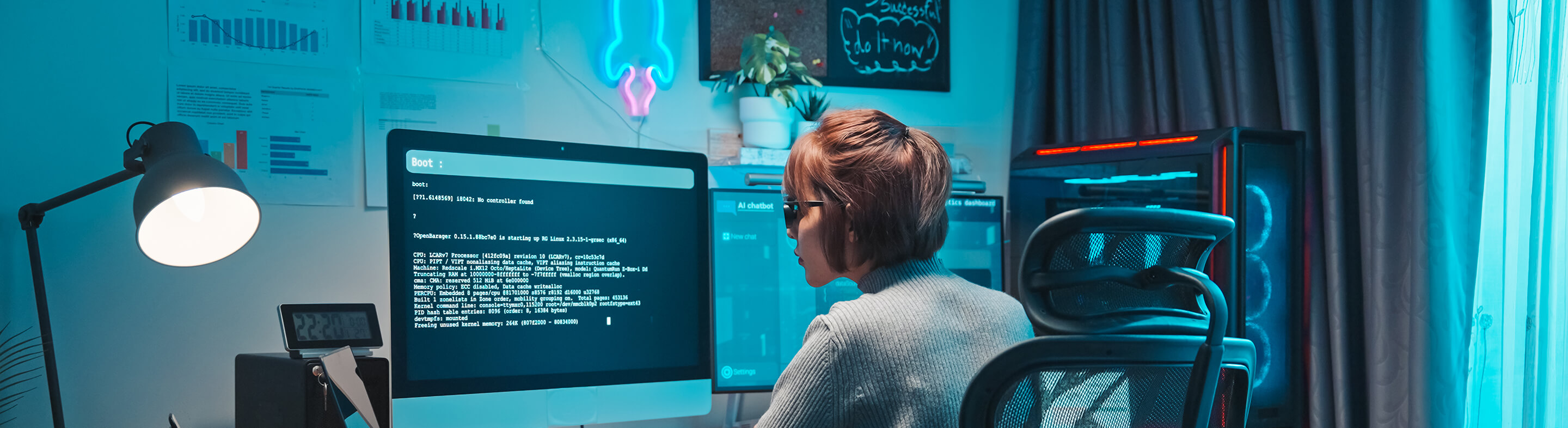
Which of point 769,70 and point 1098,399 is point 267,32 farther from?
point 1098,399

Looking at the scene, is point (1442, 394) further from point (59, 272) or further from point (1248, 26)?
point (59, 272)

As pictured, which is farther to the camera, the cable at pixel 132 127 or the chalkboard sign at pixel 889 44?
the chalkboard sign at pixel 889 44

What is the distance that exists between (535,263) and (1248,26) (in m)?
1.46

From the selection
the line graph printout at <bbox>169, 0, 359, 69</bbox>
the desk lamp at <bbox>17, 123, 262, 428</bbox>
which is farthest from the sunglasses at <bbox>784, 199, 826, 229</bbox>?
the line graph printout at <bbox>169, 0, 359, 69</bbox>

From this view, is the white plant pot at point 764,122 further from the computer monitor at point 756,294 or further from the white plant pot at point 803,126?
the computer monitor at point 756,294

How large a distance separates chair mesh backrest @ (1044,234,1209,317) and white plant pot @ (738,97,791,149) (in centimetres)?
123

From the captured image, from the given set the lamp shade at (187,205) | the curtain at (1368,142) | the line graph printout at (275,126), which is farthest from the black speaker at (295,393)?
the curtain at (1368,142)

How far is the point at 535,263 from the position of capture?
4.39ft

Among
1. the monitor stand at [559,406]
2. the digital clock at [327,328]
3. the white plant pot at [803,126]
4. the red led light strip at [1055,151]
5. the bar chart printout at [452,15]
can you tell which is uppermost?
the bar chart printout at [452,15]

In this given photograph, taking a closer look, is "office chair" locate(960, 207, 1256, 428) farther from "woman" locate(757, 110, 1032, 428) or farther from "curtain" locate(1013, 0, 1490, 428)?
"curtain" locate(1013, 0, 1490, 428)

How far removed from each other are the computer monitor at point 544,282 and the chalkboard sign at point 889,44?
770mm

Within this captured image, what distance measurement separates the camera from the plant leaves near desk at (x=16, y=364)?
56.0 inches

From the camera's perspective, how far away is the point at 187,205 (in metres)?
1.27

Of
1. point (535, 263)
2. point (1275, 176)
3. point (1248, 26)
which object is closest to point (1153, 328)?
point (535, 263)
